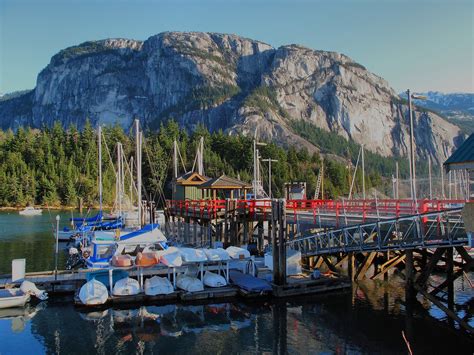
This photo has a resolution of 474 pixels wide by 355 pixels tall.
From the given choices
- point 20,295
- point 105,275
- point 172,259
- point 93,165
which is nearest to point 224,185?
point 172,259

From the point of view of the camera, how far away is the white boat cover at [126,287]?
2650 cm

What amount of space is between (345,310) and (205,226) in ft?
70.3

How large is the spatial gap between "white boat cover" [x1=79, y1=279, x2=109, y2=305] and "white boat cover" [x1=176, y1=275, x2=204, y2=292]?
438 cm

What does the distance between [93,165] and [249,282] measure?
11329cm

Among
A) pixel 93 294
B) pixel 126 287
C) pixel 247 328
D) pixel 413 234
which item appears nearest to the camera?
pixel 247 328

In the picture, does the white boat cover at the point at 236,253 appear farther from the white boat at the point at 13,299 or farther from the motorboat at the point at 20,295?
the white boat at the point at 13,299

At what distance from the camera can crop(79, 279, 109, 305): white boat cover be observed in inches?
1006

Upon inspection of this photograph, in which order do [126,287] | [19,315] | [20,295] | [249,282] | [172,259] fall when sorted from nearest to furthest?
[19,315] → [20,295] → [126,287] → [172,259] → [249,282]

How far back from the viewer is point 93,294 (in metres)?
25.7

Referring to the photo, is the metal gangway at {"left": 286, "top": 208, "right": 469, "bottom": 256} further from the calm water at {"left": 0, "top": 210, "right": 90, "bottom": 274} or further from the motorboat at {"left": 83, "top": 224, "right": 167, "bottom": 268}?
the calm water at {"left": 0, "top": 210, "right": 90, "bottom": 274}

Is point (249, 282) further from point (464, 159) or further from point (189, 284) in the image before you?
point (464, 159)

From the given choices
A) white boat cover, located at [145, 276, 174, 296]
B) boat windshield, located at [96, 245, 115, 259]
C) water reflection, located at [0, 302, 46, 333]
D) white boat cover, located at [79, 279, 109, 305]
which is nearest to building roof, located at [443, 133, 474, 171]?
white boat cover, located at [145, 276, 174, 296]

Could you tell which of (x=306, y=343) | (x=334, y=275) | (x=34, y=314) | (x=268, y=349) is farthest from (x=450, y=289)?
(x=34, y=314)

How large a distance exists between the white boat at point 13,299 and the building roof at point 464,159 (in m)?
22.7
